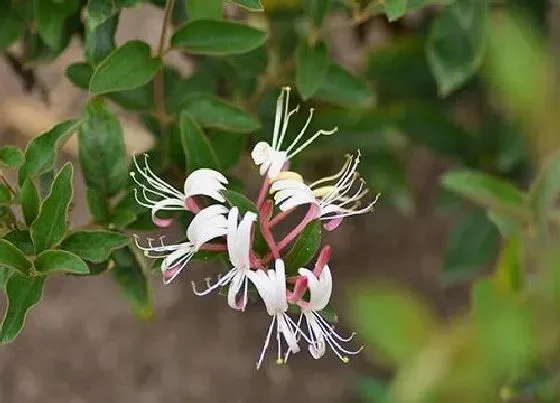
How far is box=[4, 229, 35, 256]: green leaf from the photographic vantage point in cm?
76

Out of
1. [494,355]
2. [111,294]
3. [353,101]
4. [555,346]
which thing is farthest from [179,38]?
[111,294]

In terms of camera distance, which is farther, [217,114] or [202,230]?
[217,114]

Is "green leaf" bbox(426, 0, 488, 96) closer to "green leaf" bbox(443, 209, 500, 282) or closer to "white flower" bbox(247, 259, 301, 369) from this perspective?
"green leaf" bbox(443, 209, 500, 282)

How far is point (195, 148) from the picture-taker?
0.80m

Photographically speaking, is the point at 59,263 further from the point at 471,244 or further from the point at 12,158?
the point at 471,244

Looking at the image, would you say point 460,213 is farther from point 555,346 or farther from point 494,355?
point 494,355

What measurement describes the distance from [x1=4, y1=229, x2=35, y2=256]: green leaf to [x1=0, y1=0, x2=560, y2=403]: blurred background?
276 millimetres

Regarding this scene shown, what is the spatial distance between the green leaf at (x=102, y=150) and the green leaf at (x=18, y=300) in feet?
0.42

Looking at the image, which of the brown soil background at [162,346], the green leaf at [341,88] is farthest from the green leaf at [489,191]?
the brown soil background at [162,346]

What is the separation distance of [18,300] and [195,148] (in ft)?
0.56

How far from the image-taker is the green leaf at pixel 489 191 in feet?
3.26

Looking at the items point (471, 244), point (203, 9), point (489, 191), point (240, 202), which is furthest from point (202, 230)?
point (471, 244)

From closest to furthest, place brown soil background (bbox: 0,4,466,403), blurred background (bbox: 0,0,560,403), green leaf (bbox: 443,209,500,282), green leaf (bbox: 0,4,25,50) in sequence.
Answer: green leaf (bbox: 0,4,25,50) → blurred background (bbox: 0,0,560,403) → green leaf (bbox: 443,209,500,282) → brown soil background (bbox: 0,4,466,403)

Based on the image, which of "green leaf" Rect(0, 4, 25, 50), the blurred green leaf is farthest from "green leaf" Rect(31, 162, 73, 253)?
the blurred green leaf
